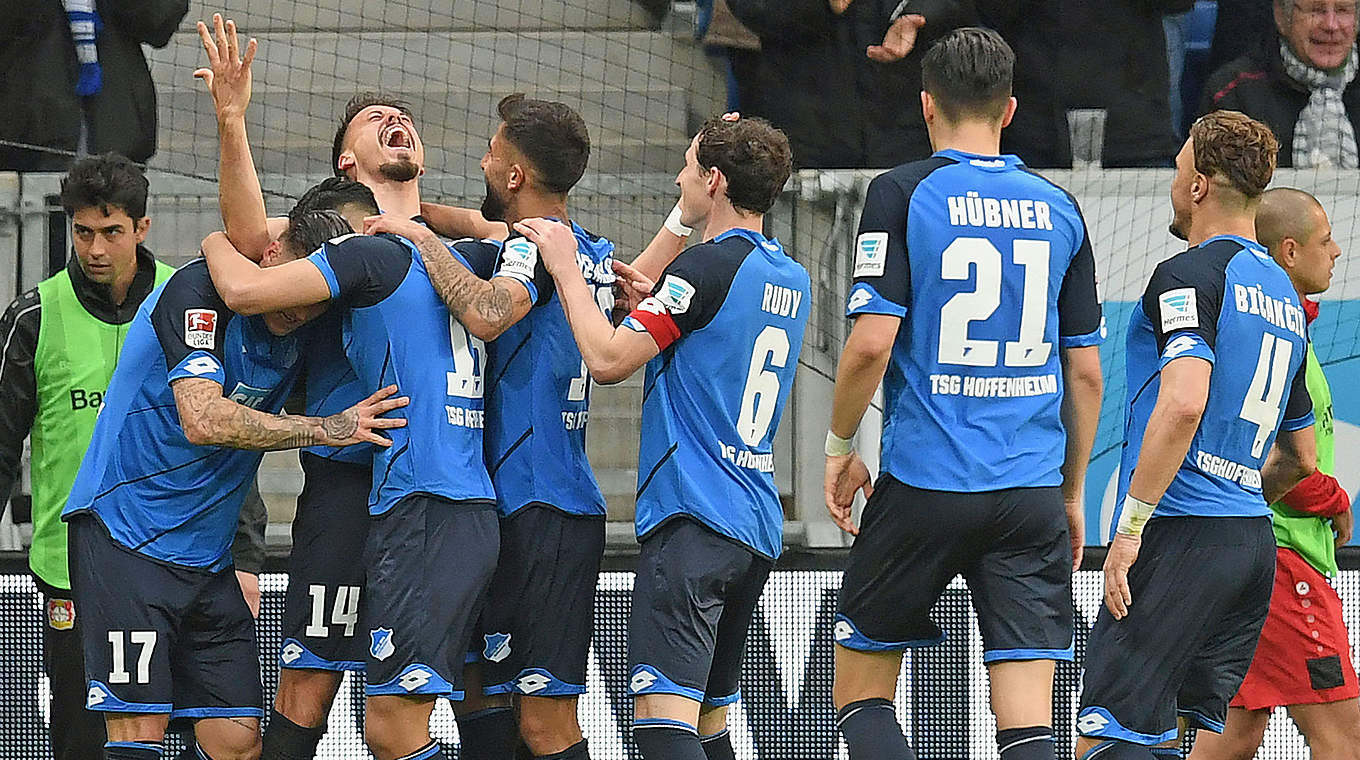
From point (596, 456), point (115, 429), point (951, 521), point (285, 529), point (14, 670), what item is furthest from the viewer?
point (596, 456)

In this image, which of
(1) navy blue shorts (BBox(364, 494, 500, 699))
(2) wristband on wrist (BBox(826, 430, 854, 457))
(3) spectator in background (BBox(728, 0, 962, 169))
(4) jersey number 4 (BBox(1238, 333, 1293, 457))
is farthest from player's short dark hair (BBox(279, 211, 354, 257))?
(3) spectator in background (BBox(728, 0, 962, 169))

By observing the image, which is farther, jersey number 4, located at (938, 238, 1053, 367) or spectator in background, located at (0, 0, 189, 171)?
spectator in background, located at (0, 0, 189, 171)

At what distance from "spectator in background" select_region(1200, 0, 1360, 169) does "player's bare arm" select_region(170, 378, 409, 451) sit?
15.7ft

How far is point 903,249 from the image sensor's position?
186 inches

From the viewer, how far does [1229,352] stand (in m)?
4.93

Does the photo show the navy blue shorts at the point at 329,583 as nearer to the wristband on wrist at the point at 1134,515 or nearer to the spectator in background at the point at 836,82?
the wristband on wrist at the point at 1134,515

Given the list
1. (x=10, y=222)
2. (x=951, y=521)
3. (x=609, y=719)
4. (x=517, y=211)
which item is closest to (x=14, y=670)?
(x=10, y=222)

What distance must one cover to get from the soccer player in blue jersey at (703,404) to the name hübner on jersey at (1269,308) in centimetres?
120

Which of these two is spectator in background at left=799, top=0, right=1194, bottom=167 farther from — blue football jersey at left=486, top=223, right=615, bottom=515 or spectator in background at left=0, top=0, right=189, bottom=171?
blue football jersey at left=486, top=223, right=615, bottom=515

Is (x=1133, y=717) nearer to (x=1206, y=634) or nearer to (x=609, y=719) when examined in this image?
(x=1206, y=634)

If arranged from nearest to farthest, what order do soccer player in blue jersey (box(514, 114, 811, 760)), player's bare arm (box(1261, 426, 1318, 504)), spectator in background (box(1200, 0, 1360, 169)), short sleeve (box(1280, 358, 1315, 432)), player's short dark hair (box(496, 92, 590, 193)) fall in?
soccer player in blue jersey (box(514, 114, 811, 760)), player's short dark hair (box(496, 92, 590, 193)), short sleeve (box(1280, 358, 1315, 432)), player's bare arm (box(1261, 426, 1318, 504)), spectator in background (box(1200, 0, 1360, 169))

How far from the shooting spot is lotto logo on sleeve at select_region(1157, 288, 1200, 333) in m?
4.84

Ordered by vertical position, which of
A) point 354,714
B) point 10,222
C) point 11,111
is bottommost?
point 354,714

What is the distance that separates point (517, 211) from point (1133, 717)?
223cm
